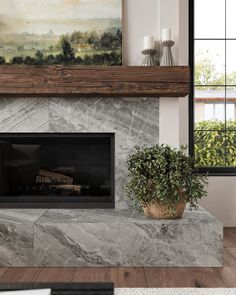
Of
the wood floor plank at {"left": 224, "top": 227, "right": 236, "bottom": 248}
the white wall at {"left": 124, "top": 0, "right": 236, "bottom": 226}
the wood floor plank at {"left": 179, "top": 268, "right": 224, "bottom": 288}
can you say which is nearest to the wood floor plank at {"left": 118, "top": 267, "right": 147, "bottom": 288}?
Result: the wood floor plank at {"left": 179, "top": 268, "right": 224, "bottom": 288}

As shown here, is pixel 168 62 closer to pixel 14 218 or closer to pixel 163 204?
pixel 163 204

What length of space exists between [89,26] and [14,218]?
152 cm

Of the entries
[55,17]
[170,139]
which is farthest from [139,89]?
[55,17]

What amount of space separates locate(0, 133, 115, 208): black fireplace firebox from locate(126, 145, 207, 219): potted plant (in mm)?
555

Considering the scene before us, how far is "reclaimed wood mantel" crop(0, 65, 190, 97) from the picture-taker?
9.24 feet

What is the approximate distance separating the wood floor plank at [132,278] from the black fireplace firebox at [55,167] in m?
0.78

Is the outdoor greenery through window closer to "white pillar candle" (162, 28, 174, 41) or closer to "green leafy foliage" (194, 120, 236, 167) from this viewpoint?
"green leafy foliage" (194, 120, 236, 167)

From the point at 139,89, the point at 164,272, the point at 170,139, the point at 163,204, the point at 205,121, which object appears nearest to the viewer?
the point at 164,272

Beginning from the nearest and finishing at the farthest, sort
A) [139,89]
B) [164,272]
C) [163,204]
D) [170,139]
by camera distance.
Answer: [164,272]
[163,204]
[139,89]
[170,139]

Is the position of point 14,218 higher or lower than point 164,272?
higher

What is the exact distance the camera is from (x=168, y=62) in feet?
9.51

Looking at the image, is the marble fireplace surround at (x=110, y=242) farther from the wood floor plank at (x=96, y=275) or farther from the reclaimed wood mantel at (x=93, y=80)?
the reclaimed wood mantel at (x=93, y=80)

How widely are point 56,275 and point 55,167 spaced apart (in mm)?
1032

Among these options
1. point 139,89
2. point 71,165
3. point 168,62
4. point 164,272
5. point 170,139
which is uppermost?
point 168,62
